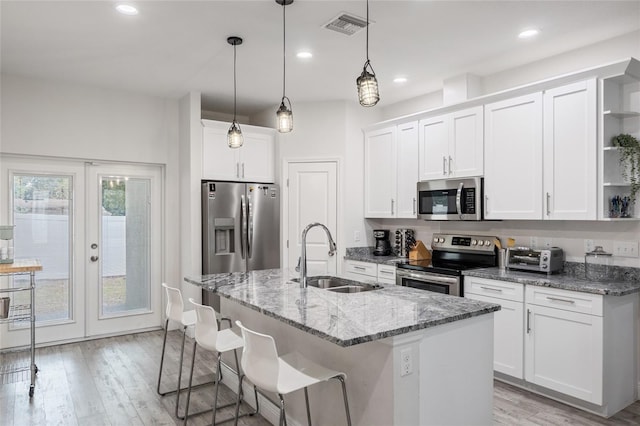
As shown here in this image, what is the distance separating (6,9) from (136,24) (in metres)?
0.80

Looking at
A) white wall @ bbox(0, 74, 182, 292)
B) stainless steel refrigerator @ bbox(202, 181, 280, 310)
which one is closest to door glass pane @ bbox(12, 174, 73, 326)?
white wall @ bbox(0, 74, 182, 292)

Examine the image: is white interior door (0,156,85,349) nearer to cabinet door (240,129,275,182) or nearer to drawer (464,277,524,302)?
cabinet door (240,129,275,182)

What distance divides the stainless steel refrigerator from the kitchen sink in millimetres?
1961

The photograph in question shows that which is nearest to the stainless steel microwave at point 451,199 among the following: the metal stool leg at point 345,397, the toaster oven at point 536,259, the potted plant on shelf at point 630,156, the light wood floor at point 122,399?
the toaster oven at point 536,259

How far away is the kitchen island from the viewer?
1.94 m

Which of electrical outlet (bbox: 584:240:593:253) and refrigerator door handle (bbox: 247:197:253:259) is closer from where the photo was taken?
electrical outlet (bbox: 584:240:593:253)

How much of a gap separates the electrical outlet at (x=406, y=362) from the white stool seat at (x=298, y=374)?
29 cm

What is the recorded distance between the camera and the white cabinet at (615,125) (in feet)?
10.4

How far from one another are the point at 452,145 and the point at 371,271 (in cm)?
156

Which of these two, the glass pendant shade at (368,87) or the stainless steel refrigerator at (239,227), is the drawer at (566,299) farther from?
the stainless steel refrigerator at (239,227)

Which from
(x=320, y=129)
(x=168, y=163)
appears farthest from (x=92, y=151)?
(x=320, y=129)

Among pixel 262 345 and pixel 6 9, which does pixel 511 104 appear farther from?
pixel 6 9

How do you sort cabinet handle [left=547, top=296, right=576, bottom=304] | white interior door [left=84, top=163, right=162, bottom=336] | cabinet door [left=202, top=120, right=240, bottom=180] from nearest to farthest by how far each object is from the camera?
1. cabinet handle [left=547, top=296, right=576, bottom=304]
2. white interior door [left=84, top=163, right=162, bottom=336]
3. cabinet door [left=202, top=120, right=240, bottom=180]

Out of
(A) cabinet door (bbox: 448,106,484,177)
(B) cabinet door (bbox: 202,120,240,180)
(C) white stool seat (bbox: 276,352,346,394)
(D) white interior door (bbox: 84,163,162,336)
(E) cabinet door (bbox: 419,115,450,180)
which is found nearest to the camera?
(C) white stool seat (bbox: 276,352,346,394)
